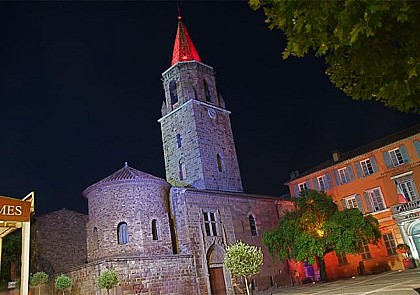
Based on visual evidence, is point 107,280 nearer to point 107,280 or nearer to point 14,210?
point 107,280

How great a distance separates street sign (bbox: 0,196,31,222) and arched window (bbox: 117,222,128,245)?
18829 mm

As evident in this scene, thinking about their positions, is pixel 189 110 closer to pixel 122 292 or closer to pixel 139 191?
pixel 139 191

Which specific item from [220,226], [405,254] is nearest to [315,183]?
[405,254]

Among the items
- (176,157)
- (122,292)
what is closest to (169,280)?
(122,292)

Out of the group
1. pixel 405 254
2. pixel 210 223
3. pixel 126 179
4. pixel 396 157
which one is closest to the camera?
pixel 126 179

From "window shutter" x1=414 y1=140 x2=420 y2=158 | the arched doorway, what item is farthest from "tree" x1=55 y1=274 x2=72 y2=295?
"window shutter" x1=414 y1=140 x2=420 y2=158

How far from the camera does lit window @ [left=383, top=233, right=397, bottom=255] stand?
29.5m

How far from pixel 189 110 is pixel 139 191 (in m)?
11.4

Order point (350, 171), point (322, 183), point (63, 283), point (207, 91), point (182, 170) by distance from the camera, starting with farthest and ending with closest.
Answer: point (207, 91)
point (322, 183)
point (182, 170)
point (350, 171)
point (63, 283)

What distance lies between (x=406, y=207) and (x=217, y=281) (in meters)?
16.5

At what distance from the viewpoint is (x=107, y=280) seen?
63.9 feet

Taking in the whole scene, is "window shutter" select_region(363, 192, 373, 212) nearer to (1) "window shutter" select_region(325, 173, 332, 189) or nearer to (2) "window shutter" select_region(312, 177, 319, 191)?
(1) "window shutter" select_region(325, 173, 332, 189)

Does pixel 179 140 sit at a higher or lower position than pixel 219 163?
higher

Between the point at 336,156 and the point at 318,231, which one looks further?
the point at 336,156
